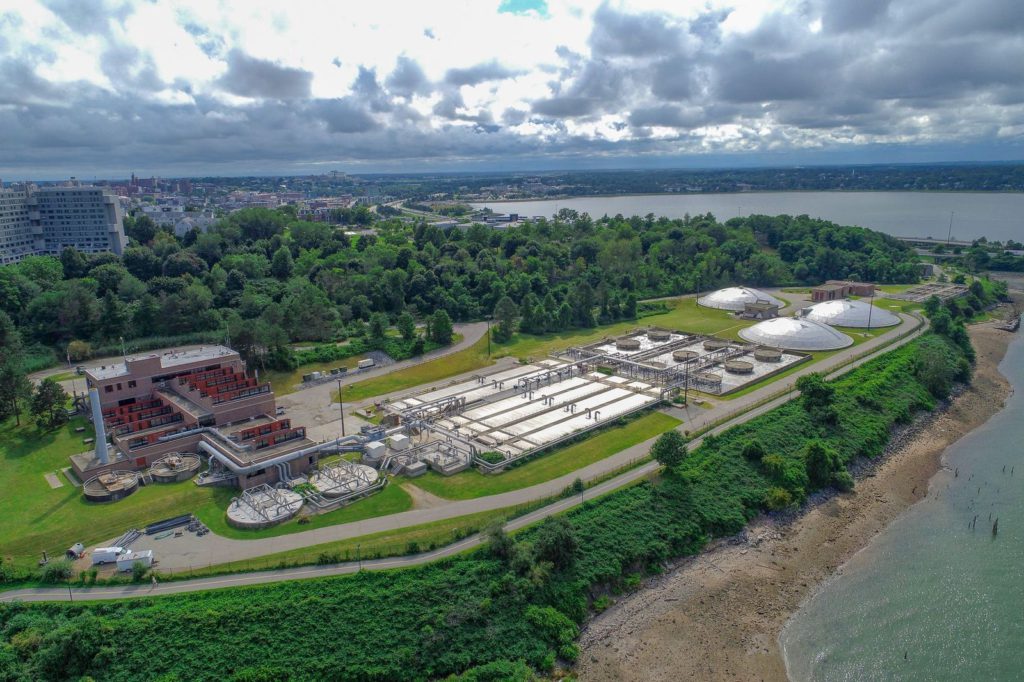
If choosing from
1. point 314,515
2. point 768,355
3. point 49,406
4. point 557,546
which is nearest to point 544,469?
point 557,546

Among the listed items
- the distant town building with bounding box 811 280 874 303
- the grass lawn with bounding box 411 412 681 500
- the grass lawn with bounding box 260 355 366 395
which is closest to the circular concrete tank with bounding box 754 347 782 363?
the grass lawn with bounding box 411 412 681 500

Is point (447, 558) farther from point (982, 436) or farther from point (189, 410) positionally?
point (982, 436)

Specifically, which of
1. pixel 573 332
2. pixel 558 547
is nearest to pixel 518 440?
pixel 558 547

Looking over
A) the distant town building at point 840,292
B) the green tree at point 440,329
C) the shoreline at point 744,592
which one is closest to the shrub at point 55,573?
the shoreline at point 744,592

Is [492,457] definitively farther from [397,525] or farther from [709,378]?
[709,378]

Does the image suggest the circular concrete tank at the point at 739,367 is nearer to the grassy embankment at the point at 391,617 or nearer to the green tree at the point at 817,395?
the green tree at the point at 817,395

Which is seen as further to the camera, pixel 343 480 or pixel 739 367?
pixel 739 367
